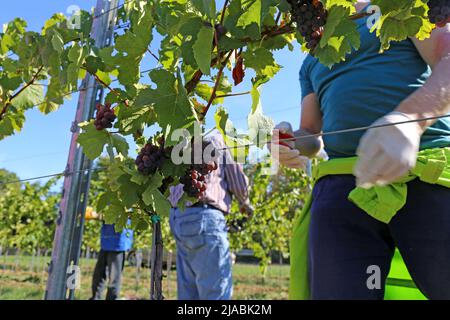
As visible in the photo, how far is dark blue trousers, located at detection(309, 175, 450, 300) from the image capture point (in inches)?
40.6

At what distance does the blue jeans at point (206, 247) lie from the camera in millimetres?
2500

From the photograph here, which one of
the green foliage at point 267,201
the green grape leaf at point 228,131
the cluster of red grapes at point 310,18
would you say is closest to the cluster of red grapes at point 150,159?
the green grape leaf at point 228,131

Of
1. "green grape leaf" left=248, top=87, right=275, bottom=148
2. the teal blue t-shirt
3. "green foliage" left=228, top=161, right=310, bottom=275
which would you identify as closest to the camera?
"green grape leaf" left=248, top=87, right=275, bottom=148

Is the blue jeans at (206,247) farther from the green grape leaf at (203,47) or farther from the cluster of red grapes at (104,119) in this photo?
the green grape leaf at (203,47)

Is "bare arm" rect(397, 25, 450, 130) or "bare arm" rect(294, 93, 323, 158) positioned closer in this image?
"bare arm" rect(397, 25, 450, 130)

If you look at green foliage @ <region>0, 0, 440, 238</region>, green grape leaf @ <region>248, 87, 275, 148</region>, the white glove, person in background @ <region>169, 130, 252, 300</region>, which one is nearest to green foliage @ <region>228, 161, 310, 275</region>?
person in background @ <region>169, 130, 252, 300</region>

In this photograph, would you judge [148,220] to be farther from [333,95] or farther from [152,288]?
[333,95]

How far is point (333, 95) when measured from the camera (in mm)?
1316

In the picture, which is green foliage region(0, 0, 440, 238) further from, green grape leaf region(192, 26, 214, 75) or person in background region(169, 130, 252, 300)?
person in background region(169, 130, 252, 300)

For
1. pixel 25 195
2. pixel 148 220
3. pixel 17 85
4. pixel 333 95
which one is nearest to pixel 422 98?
pixel 333 95

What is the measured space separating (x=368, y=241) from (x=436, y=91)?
41 cm

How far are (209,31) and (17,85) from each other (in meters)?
1.03

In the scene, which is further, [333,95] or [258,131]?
[333,95]

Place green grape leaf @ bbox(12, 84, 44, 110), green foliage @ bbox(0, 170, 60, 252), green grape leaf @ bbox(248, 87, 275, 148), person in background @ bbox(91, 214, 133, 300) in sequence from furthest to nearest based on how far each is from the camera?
green foliage @ bbox(0, 170, 60, 252), person in background @ bbox(91, 214, 133, 300), green grape leaf @ bbox(12, 84, 44, 110), green grape leaf @ bbox(248, 87, 275, 148)
